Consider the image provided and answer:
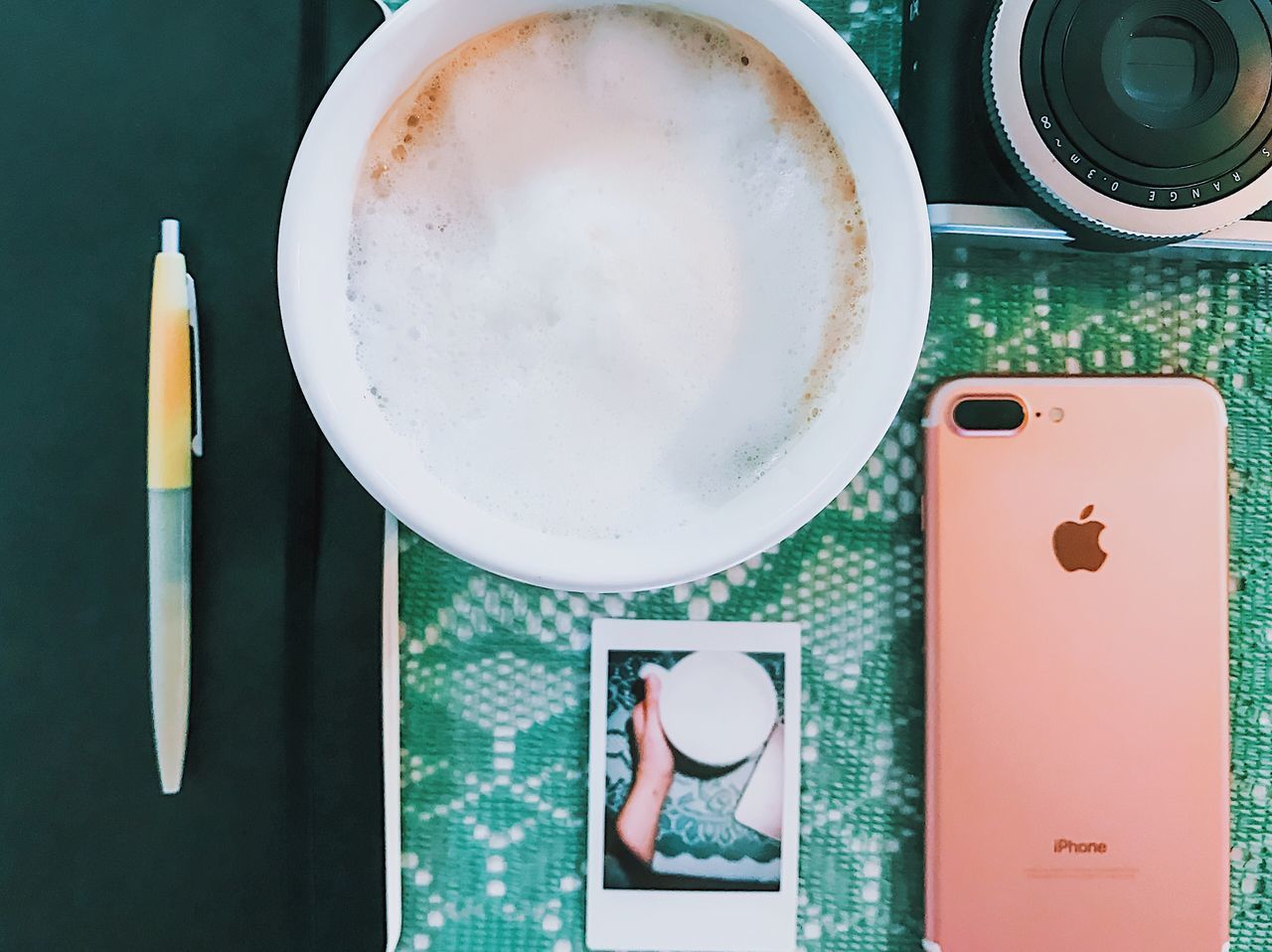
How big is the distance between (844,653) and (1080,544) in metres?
0.16

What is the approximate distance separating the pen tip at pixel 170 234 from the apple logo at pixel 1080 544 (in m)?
0.53

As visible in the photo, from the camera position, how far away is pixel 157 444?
21.9 inches

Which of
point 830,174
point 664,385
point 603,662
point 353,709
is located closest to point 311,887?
point 353,709

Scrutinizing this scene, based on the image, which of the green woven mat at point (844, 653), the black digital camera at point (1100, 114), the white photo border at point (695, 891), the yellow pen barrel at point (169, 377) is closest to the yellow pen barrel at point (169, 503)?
the yellow pen barrel at point (169, 377)

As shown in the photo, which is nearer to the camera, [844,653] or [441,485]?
[441,485]

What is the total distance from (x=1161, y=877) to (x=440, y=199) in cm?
57

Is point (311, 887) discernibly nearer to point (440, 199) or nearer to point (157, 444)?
point (157, 444)

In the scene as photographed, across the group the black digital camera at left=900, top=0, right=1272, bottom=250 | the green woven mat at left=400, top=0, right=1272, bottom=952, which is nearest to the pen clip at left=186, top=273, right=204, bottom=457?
the green woven mat at left=400, top=0, right=1272, bottom=952

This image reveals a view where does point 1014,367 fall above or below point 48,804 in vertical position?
above

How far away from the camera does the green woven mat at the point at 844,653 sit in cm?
62

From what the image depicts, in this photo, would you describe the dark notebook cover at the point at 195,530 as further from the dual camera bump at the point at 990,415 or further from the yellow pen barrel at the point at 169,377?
the dual camera bump at the point at 990,415

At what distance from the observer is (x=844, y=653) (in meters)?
0.63

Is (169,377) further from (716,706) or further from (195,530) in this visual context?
(716,706)

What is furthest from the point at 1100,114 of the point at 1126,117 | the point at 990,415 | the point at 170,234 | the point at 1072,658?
the point at 170,234
